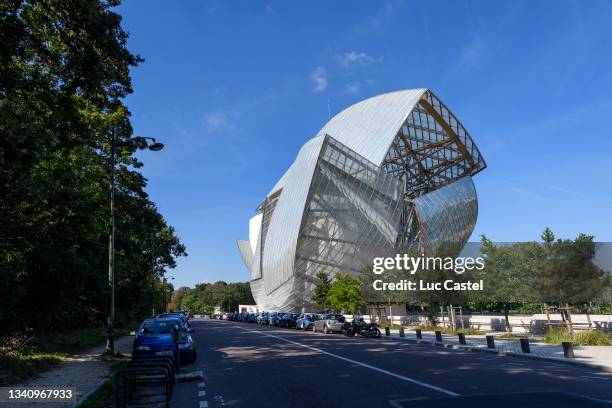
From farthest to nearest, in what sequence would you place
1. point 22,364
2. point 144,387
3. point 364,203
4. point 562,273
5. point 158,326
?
1. point 364,203
2. point 562,273
3. point 158,326
4. point 22,364
5. point 144,387

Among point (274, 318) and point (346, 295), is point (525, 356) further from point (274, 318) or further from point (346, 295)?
point (274, 318)

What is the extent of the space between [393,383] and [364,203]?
162ft

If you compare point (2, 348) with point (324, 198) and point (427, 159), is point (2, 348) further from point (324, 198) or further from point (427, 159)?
point (427, 159)

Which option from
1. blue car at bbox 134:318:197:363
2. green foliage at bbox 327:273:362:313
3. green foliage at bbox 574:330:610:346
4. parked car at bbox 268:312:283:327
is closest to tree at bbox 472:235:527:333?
green foliage at bbox 574:330:610:346

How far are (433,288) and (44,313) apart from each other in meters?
24.4

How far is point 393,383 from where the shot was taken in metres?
10.9

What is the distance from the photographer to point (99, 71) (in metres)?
12.7

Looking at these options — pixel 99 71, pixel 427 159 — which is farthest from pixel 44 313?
pixel 427 159

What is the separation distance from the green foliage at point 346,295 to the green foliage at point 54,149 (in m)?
22.7

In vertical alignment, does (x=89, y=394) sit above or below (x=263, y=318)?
below

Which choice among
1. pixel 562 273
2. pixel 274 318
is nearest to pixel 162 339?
pixel 562 273

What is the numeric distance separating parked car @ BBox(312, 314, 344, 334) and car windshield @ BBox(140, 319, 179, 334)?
64.0ft

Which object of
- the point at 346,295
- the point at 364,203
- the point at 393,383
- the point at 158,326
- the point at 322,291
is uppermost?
the point at 364,203

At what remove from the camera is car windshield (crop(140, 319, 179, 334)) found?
16464 mm
